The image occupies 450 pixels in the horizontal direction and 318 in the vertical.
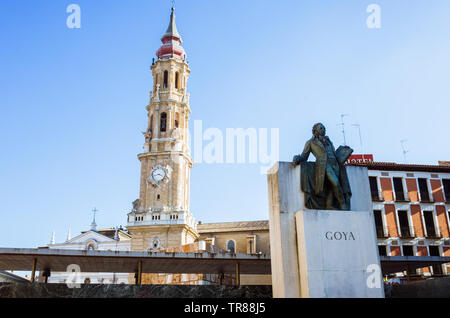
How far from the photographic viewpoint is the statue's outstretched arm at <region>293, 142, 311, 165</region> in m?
9.55

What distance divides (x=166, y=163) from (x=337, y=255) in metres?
49.2

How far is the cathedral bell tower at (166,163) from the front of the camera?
52.8 meters

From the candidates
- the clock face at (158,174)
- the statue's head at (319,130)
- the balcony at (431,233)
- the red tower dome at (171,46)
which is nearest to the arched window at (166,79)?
the red tower dome at (171,46)

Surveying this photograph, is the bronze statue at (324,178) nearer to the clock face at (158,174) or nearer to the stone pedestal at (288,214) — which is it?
the stone pedestal at (288,214)

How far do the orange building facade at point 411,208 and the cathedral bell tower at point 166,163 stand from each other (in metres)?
24.0

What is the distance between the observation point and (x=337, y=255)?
8586mm

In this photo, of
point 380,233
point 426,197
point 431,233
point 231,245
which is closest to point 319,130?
point 380,233

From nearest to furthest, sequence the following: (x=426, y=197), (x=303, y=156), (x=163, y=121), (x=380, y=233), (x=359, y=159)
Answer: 1. (x=303, y=156)
2. (x=380, y=233)
3. (x=426, y=197)
4. (x=359, y=159)
5. (x=163, y=121)

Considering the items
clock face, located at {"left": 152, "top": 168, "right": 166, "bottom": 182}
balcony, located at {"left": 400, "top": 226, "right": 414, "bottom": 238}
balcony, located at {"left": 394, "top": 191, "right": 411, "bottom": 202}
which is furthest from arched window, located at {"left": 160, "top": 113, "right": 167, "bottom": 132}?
balcony, located at {"left": 400, "top": 226, "right": 414, "bottom": 238}

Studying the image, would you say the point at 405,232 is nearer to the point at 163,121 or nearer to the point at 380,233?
the point at 380,233

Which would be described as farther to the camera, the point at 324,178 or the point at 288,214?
the point at 324,178

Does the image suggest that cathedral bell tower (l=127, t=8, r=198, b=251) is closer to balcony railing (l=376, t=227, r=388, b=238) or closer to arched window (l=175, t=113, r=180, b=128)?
arched window (l=175, t=113, r=180, b=128)

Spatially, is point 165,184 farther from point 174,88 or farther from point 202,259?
point 202,259
